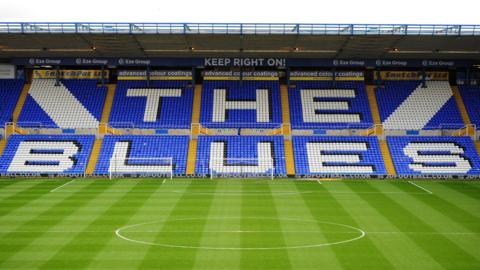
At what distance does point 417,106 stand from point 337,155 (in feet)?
32.4

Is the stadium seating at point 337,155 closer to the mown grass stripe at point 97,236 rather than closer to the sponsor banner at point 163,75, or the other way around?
the sponsor banner at point 163,75

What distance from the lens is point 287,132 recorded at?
52.9 m

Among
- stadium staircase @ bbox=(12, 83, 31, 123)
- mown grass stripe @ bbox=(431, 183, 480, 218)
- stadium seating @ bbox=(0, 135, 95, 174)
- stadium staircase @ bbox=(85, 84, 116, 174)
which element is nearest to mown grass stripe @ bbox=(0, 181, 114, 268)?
stadium staircase @ bbox=(85, 84, 116, 174)

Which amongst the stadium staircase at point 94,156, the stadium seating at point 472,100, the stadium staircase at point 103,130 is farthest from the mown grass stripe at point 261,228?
the stadium seating at point 472,100

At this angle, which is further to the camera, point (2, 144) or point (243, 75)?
point (243, 75)

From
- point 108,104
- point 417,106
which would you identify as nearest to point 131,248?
point 108,104

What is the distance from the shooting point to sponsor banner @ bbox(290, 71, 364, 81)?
58.0 m

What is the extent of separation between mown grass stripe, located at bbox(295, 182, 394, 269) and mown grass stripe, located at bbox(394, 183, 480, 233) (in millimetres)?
4808

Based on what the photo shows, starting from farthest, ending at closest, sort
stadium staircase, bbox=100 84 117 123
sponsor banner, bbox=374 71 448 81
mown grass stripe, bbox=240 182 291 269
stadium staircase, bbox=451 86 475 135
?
1. sponsor banner, bbox=374 71 448 81
2. stadium staircase, bbox=100 84 117 123
3. stadium staircase, bbox=451 86 475 135
4. mown grass stripe, bbox=240 182 291 269

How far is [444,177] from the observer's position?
4800 centimetres

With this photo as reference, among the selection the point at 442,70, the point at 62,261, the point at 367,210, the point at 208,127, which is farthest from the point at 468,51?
the point at 62,261

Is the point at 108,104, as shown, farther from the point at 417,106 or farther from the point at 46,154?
the point at 417,106

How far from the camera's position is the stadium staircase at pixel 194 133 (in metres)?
49.3

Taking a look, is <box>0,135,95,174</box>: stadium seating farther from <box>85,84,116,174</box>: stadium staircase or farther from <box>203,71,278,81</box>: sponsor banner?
<box>203,71,278,81</box>: sponsor banner
